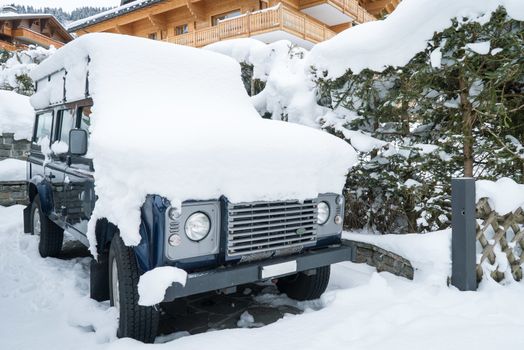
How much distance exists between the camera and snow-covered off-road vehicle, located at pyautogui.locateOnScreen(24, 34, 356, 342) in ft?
8.12

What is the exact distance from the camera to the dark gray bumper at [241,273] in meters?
2.46

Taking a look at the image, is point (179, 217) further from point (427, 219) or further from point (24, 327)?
point (427, 219)

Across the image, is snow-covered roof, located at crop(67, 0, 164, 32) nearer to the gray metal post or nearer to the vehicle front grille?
the vehicle front grille

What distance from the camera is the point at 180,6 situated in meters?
21.4

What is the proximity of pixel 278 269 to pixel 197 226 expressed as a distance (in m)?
0.70

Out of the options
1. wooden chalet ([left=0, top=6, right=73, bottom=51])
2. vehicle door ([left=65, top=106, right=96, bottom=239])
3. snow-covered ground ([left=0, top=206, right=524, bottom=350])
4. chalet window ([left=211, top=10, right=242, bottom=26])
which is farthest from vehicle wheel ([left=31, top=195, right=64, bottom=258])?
wooden chalet ([left=0, top=6, right=73, bottom=51])

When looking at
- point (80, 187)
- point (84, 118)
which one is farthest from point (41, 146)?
point (80, 187)

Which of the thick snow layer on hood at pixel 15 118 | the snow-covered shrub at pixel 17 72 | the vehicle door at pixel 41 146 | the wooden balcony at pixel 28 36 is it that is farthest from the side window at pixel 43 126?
the wooden balcony at pixel 28 36

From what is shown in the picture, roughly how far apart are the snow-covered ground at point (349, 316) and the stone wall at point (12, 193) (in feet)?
14.8

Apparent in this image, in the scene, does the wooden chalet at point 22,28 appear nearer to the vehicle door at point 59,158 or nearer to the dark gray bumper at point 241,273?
the vehicle door at point 59,158

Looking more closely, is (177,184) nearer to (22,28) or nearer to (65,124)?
(65,124)

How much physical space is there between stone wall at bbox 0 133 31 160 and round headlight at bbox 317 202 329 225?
8115 millimetres

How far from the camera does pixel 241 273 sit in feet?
8.72

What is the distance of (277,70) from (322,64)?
4.07 feet
